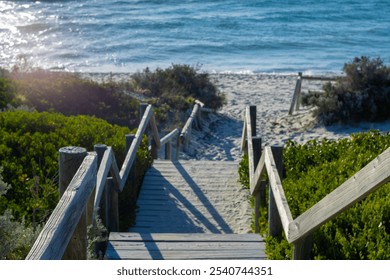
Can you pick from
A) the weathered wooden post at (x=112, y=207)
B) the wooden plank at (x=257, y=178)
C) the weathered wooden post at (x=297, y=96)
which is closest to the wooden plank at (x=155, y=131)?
the wooden plank at (x=257, y=178)

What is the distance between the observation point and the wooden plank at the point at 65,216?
134 inches

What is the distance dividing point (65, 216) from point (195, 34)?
1373 inches

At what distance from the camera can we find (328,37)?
37062mm

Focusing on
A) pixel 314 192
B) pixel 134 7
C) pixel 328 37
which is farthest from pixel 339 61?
pixel 314 192

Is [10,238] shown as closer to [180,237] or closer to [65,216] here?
[65,216]

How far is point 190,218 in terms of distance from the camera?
8.05 m

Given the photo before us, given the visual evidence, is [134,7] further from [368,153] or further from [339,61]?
[368,153]

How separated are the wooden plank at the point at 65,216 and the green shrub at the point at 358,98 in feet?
41.6

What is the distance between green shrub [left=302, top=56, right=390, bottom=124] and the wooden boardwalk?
6.43 m

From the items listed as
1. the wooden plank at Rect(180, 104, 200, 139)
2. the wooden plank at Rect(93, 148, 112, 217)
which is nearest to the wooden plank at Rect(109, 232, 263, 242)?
the wooden plank at Rect(93, 148, 112, 217)

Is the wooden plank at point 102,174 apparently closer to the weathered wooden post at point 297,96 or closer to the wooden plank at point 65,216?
the wooden plank at point 65,216

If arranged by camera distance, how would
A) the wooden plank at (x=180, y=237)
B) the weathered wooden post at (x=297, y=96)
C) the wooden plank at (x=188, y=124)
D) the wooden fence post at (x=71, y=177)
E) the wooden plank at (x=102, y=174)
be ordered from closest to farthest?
1. the wooden fence post at (x=71, y=177)
2. the wooden plank at (x=102, y=174)
3. the wooden plank at (x=180, y=237)
4. the wooden plank at (x=188, y=124)
5. the weathered wooden post at (x=297, y=96)

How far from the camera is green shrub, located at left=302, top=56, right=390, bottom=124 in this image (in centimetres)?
1636

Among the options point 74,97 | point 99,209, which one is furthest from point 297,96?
point 99,209
